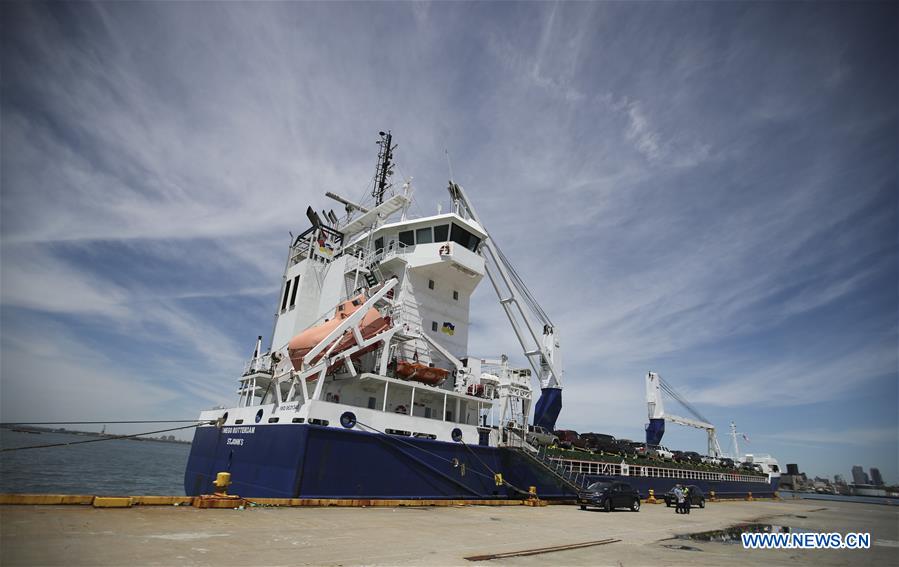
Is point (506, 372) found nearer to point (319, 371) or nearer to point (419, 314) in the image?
point (419, 314)

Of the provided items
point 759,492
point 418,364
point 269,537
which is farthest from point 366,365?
point 759,492

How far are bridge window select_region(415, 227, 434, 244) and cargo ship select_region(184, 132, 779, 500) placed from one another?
0.24 feet

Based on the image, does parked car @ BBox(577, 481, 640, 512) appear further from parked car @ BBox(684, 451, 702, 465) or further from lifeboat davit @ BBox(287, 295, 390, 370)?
parked car @ BBox(684, 451, 702, 465)

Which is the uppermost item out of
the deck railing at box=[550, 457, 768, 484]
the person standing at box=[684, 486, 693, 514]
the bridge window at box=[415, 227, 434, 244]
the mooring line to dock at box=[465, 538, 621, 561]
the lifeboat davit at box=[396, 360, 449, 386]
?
the bridge window at box=[415, 227, 434, 244]

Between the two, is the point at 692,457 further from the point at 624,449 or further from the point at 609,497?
the point at 609,497

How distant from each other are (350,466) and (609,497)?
11480 mm

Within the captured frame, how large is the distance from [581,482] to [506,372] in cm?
677

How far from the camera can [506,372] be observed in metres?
25.1

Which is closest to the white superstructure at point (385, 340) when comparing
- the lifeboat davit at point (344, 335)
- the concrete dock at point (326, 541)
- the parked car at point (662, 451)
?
the lifeboat davit at point (344, 335)

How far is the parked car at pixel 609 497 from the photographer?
19.6 m

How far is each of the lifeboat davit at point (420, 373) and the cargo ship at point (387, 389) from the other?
0.05 meters

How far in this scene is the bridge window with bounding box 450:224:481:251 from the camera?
22.8 m

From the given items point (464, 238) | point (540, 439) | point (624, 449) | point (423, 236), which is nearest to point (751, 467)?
point (624, 449)

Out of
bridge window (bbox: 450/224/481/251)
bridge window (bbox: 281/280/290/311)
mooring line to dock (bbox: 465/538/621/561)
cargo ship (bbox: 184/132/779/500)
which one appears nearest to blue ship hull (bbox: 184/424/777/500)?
cargo ship (bbox: 184/132/779/500)
